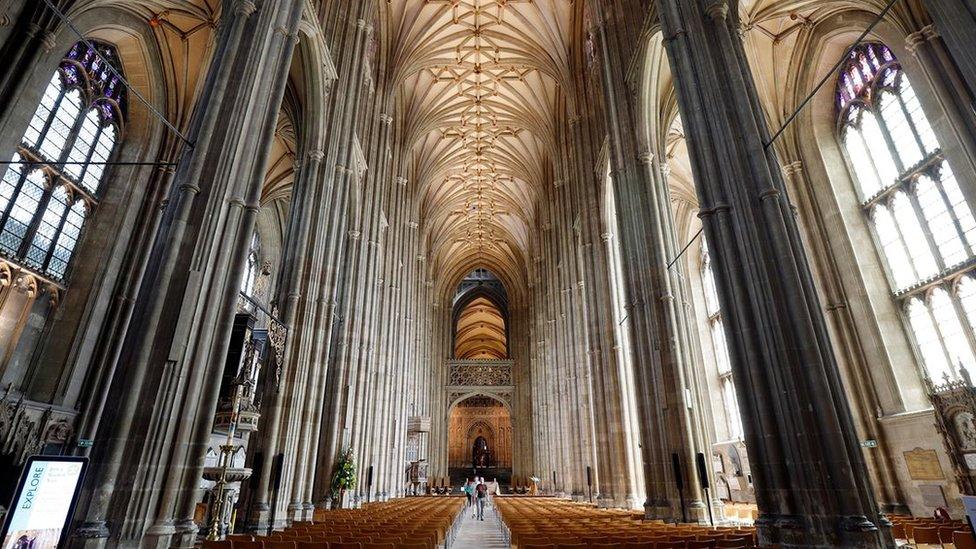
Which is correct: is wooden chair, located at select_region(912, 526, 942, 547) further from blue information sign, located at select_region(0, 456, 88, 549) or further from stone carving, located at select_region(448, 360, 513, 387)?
stone carving, located at select_region(448, 360, 513, 387)

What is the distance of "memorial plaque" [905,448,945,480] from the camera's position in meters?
11.0

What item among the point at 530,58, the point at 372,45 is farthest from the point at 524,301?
the point at 372,45

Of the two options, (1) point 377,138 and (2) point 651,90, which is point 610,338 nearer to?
(2) point 651,90

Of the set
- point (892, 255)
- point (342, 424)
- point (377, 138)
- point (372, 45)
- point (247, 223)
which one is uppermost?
point (372, 45)

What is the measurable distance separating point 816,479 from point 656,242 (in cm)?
737

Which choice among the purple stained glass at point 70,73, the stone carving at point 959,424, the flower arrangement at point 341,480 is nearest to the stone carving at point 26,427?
the flower arrangement at point 341,480

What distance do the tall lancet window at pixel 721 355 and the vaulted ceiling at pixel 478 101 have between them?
11.2 meters

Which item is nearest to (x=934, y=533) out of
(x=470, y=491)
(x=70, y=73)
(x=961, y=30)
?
(x=961, y=30)

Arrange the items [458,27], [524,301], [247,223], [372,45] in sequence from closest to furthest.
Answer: [247,223]
[372,45]
[458,27]
[524,301]

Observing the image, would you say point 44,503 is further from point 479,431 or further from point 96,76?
point 479,431

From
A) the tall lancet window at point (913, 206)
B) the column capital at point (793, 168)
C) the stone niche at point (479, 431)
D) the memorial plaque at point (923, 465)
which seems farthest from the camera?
the stone niche at point (479, 431)

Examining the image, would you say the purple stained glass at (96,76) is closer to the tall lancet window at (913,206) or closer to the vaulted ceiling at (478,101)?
the vaulted ceiling at (478,101)

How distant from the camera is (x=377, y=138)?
807 inches

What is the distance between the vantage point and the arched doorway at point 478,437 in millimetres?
44781
